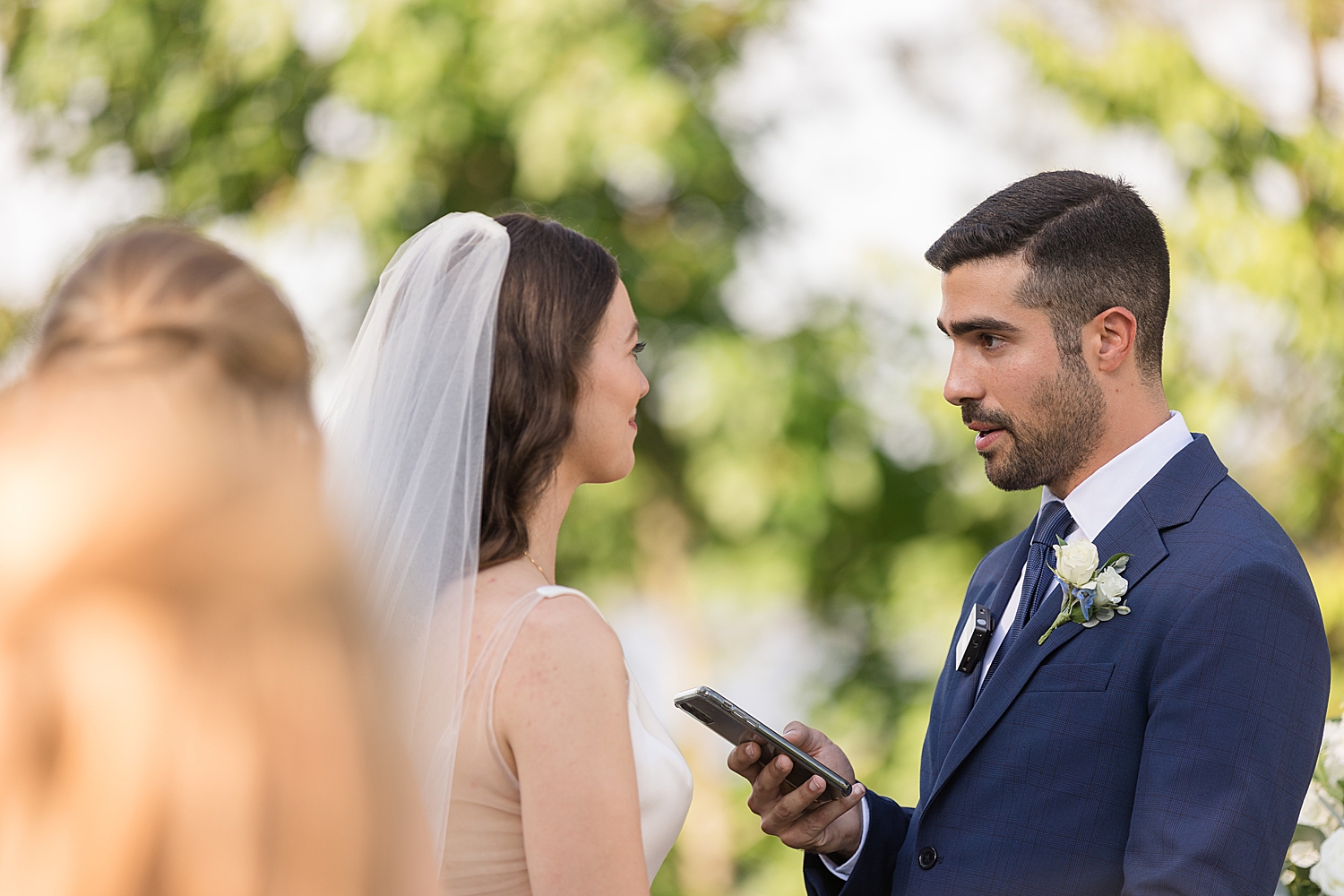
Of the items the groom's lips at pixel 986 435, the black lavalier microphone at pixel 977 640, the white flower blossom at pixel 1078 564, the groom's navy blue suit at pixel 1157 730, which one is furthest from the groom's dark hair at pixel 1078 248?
the black lavalier microphone at pixel 977 640

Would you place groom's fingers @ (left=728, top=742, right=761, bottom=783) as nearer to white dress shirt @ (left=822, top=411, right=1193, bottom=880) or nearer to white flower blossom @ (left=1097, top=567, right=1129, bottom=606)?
white dress shirt @ (left=822, top=411, right=1193, bottom=880)

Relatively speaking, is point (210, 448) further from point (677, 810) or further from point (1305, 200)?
point (1305, 200)

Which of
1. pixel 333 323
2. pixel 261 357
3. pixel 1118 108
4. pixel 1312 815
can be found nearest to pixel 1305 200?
pixel 1118 108

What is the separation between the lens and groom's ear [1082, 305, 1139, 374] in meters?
2.77

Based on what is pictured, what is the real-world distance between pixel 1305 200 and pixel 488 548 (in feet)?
20.1

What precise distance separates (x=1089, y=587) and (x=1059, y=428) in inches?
16.5

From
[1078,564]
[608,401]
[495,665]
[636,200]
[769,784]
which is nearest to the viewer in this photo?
[495,665]

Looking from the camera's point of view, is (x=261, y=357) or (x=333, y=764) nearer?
(x=333, y=764)

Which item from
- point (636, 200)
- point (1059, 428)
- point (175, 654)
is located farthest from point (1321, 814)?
point (636, 200)

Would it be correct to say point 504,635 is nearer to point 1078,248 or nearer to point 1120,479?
point 1120,479

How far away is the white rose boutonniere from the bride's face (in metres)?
0.96

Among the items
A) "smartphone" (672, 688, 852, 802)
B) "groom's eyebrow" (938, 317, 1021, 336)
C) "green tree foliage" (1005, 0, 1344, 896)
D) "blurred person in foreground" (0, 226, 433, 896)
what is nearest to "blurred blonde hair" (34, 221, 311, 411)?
"blurred person in foreground" (0, 226, 433, 896)

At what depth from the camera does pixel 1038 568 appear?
9.33 feet

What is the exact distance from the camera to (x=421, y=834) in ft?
4.39
